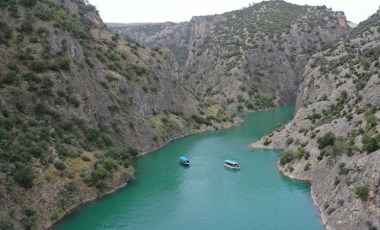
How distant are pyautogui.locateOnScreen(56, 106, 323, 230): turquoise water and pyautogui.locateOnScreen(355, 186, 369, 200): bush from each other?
8.72 metres

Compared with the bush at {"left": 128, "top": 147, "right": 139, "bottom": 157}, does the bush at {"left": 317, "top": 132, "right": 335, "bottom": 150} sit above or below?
above

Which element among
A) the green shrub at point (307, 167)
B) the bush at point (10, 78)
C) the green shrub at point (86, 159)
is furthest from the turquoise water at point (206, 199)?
the bush at point (10, 78)

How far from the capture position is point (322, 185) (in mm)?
84188

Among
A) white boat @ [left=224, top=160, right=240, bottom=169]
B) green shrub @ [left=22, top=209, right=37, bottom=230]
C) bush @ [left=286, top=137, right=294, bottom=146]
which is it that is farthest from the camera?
bush @ [left=286, top=137, right=294, bottom=146]

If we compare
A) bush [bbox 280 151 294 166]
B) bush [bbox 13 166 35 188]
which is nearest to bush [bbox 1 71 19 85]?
bush [bbox 13 166 35 188]

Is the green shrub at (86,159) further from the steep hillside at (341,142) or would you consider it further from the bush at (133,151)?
the steep hillside at (341,142)

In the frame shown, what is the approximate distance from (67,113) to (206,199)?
3690 cm

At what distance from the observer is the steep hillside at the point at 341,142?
67.1 m

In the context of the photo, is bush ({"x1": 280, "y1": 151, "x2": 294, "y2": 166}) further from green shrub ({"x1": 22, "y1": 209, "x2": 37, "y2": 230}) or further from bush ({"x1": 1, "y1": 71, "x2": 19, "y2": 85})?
bush ({"x1": 1, "y1": 71, "x2": 19, "y2": 85})

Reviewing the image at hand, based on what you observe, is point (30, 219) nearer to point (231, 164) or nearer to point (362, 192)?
point (362, 192)

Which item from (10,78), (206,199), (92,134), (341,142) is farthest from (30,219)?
(341,142)

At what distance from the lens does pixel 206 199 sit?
90.4 metres

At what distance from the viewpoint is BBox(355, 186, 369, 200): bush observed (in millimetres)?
65688

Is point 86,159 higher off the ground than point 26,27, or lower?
lower
